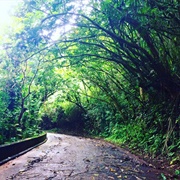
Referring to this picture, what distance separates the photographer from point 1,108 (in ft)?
29.9

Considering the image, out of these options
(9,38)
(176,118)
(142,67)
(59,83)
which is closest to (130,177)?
(176,118)

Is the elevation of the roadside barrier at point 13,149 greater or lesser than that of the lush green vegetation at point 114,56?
lesser

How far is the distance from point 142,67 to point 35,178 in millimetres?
5698

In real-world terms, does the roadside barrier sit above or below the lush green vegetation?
below

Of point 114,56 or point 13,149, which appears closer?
point 13,149

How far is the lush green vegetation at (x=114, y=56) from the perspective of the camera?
6.21 m

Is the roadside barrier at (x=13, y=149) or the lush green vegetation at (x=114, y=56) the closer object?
the lush green vegetation at (x=114, y=56)

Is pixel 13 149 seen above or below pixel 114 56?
below

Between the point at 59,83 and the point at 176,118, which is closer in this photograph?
the point at 176,118

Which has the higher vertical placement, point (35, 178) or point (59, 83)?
point (59, 83)

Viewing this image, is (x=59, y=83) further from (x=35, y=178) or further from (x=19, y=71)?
(x=35, y=178)

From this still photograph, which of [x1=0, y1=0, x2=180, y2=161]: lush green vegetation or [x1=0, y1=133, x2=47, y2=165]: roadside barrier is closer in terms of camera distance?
[x1=0, y1=0, x2=180, y2=161]: lush green vegetation

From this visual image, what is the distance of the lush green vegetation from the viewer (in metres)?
6.21

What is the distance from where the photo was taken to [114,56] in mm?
9711
